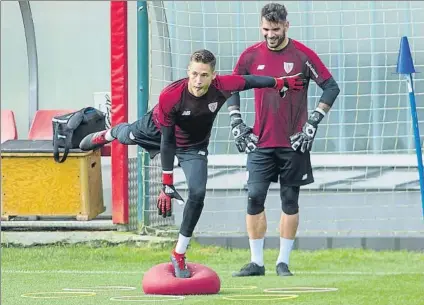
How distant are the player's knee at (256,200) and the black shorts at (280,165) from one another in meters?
0.07

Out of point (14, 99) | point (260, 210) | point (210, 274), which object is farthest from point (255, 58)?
point (14, 99)

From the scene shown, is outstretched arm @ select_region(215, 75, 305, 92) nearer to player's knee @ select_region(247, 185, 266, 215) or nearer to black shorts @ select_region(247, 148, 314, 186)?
black shorts @ select_region(247, 148, 314, 186)

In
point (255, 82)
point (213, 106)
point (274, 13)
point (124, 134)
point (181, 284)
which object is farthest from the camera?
point (124, 134)

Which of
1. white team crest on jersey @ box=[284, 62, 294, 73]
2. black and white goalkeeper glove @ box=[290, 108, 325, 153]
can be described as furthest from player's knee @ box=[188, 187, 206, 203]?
white team crest on jersey @ box=[284, 62, 294, 73]

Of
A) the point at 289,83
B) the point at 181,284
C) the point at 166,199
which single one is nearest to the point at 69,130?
the point at 289,83

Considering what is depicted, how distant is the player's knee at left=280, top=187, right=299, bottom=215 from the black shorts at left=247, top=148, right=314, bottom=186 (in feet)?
0.19

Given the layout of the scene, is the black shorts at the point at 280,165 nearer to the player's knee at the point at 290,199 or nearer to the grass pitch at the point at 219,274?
the player's knee at the point at 290,199

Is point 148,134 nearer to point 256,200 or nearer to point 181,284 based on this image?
point 256,200

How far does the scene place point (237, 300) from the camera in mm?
8008

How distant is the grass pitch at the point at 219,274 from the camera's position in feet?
26.7

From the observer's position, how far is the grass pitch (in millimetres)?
8141

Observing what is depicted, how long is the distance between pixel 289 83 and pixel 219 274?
69.3 inches

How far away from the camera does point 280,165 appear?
1017cm

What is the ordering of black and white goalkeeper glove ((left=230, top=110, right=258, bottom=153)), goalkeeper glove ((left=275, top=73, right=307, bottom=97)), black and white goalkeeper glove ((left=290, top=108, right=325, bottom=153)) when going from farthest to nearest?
1. black and white goalkeeper glove ((left=230, top=110, right=258, bottom=153))
2. black and white goalkeeper glove ((left=290, top=108, right=325, bottom=153))
3. goalkeeper glove ((left=275, top=73, right=307, bottom=97))
